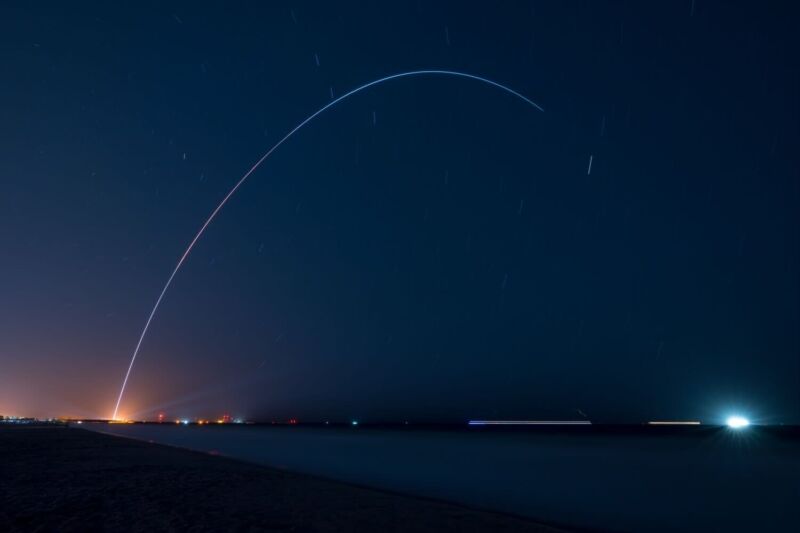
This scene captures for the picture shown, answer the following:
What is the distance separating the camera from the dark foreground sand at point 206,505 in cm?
970

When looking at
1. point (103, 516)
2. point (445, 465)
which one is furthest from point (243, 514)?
point (445, 465)

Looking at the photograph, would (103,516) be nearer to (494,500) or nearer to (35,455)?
(494,500)

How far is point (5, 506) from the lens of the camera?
1080 cm

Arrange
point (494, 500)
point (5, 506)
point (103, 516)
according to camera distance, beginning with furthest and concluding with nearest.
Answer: point (494, 500), point (5, 506), point (103, 516)

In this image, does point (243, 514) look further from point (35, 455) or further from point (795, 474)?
point (795, 474)

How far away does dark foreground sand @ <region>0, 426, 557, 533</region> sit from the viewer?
9703 mm

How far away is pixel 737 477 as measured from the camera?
88.4ft

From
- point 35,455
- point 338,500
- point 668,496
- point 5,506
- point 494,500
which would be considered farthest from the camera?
Answer: point 35,455

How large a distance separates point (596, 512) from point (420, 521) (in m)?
6.97

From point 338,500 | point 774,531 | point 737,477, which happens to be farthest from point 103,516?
point 737,477

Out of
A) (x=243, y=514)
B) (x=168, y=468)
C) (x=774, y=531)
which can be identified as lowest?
(x=774, y=531)

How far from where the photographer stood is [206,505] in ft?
38.4

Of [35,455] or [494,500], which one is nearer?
[494,500]

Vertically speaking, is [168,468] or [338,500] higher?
[168,468]
